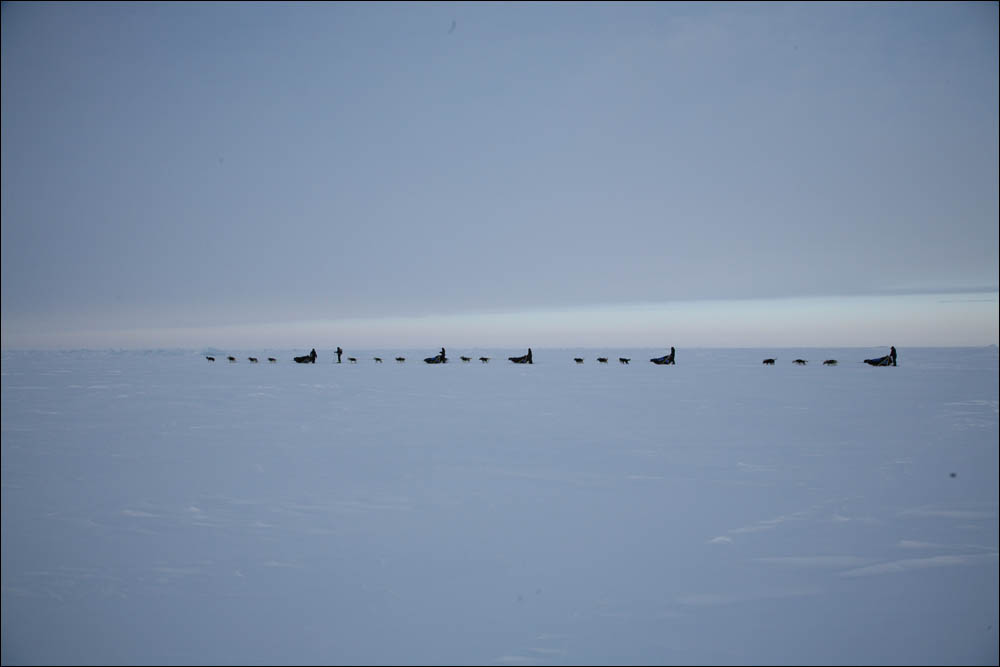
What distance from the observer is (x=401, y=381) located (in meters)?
28.8

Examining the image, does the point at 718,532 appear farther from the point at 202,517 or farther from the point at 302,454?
the point at 302,454

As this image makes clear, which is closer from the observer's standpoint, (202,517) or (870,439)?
(202,517)

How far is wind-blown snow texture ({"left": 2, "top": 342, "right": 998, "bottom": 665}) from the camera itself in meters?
4.56

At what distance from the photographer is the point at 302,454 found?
10672mm

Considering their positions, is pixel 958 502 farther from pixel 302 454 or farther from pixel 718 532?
pixel 302 454

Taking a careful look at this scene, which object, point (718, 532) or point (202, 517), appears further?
point (202, 517)

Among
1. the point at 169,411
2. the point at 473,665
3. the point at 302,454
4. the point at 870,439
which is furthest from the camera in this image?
the point at 169,411

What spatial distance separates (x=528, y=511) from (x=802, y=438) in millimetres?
7949

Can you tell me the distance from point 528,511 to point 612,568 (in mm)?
1879

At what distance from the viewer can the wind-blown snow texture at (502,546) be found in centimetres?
456

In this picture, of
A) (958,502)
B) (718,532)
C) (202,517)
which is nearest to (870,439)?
(958,502)

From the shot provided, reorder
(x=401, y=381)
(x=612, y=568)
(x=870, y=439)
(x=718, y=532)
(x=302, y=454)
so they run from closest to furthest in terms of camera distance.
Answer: (x=612, y=568)
(x=718, y=532)
(x=302, y=454)
(x=870, y=439)
(x=401, y=381)

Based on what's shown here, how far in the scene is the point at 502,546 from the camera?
6.19 metres

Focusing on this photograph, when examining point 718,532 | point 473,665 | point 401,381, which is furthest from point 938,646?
point 401,381
